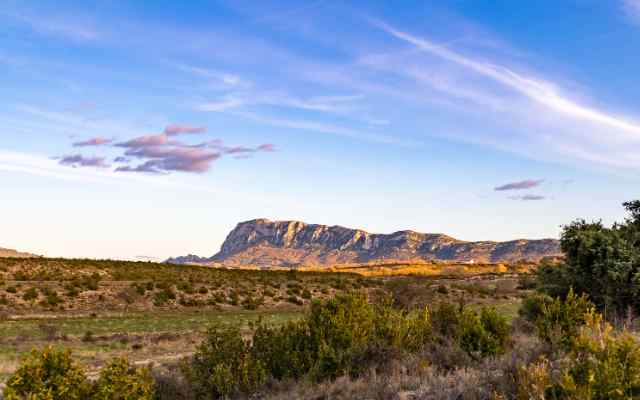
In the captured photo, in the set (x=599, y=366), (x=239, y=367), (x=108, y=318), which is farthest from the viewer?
(x=108, y=318)

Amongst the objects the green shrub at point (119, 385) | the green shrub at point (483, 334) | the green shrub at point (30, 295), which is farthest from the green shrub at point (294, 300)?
the green shrub at point (119, 385)

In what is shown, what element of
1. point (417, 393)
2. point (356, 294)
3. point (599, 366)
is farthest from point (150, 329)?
point (599, 366)

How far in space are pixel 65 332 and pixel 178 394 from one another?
20095 millimetres

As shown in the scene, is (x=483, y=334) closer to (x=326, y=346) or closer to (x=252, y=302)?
(x=326, y=346)

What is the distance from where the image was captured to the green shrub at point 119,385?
9930mm

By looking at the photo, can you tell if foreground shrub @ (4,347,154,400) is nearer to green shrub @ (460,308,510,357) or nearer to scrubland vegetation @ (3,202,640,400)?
scrubland vegetation @ (3,202,640,400)

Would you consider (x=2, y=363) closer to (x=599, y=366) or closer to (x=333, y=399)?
(x=333, y=399)

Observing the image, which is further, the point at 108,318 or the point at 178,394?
the point at 108,318

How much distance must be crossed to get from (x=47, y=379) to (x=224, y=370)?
3422 millimetres

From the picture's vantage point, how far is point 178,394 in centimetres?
1199

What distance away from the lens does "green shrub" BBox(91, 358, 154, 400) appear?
32.6 feet

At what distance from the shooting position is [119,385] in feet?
32.9

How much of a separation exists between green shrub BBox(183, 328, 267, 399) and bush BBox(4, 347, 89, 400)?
2.53 meters

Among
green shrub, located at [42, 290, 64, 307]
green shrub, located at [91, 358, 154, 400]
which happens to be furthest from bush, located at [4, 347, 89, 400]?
green shrub, located at [42, 290, 64, 307]
